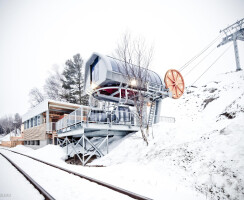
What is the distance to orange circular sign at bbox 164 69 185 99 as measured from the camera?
16.3 meters

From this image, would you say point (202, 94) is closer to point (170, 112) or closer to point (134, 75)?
point (170, 112)

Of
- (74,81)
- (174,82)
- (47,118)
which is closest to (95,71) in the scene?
Answer: (174,82)

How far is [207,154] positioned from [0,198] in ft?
21.3

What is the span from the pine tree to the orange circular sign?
727 inches

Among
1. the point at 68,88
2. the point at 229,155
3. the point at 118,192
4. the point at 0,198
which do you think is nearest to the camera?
the point at 0,198

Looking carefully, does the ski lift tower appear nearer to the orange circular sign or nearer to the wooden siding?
the orange circular sign

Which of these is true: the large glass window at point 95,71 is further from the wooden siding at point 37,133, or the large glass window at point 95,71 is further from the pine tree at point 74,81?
the pine tree at point 74,81

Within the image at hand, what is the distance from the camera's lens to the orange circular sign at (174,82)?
53.5 feet

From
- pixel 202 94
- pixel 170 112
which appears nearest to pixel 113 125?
pixel 170 112

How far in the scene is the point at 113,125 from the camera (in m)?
11.9

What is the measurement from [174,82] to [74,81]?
21.3m

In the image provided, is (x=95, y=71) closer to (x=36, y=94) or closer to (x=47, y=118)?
(x=47, y=118)

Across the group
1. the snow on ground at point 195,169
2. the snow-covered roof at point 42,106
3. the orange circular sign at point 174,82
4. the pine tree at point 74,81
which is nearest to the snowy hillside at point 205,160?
the snow on ground at point 195,169

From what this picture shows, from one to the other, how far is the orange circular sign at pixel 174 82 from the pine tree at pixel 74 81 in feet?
60.6
